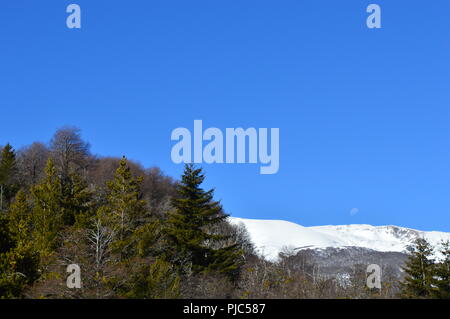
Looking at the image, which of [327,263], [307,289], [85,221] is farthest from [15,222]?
[327,263]

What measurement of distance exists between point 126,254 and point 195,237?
35.2ft

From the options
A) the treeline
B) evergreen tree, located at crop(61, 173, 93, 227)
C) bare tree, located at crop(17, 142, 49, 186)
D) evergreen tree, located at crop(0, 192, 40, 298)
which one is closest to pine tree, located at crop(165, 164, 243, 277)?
the treeline

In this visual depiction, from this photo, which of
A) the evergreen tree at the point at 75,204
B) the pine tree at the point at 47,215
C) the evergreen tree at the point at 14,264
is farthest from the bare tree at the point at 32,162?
the evergreen tree at the point at 14,264

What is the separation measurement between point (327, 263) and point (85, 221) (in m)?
126

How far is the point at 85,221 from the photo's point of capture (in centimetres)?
4425

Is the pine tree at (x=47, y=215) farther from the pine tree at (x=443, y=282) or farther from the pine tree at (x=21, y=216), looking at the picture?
the pine tree at (x=443, y=282)

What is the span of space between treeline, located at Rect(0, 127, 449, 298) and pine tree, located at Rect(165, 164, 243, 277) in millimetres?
95

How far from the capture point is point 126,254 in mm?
40969

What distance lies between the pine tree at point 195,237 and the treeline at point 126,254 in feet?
0.31

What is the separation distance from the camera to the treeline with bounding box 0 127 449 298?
31672mm

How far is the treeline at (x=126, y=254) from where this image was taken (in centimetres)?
3167
